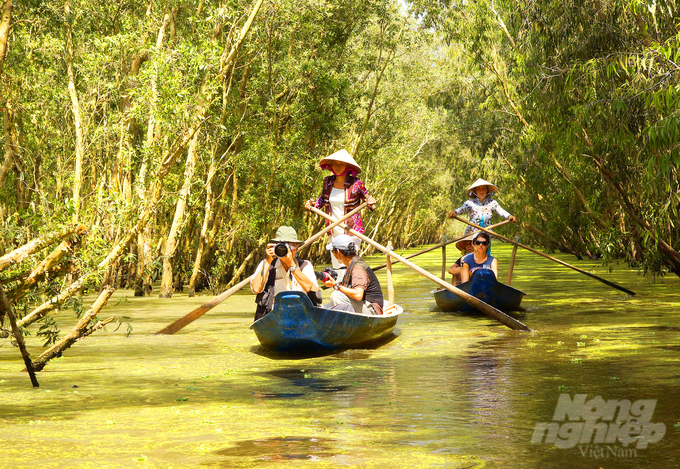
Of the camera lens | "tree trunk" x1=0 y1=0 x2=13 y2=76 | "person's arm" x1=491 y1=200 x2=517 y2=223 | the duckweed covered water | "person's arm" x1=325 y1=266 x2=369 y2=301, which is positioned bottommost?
the duckweed covered water

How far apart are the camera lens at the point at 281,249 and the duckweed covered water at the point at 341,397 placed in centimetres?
108

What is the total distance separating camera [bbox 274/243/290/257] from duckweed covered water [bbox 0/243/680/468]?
3.55 ft

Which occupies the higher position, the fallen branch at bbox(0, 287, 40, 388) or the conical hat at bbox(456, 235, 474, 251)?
the conical hat at bbox(456, 235, 474, 251)

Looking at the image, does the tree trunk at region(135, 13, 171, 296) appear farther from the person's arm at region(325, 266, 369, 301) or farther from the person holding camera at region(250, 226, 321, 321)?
the person's arm at region(325, 266, 369, 301)

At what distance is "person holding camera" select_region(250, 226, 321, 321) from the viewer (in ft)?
25.9

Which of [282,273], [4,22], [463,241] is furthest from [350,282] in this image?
[4,22]

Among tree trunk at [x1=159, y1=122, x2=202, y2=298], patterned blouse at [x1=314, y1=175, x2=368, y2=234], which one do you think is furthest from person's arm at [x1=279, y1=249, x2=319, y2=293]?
tree trunk at [x1=159, y1=122, x2=202, y2=298]

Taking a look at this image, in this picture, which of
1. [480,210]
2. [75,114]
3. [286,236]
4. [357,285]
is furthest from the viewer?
[75,114]

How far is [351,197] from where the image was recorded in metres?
10.4

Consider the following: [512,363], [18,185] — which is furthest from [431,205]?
[512,363]

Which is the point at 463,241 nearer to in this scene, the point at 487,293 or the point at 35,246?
the point at 487,293

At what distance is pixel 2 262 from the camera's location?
22.7 feet

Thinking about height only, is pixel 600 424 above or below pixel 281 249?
below

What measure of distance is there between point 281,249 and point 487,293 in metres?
4.41
